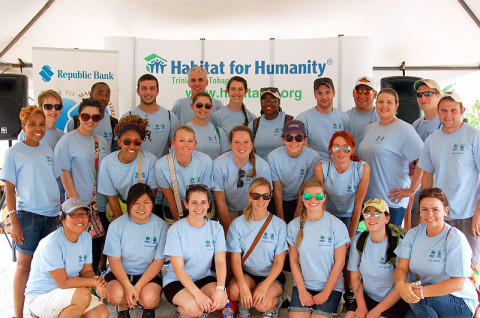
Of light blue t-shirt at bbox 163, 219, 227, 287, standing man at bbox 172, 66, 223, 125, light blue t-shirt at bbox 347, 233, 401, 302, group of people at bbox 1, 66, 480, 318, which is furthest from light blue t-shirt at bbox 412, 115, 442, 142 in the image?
light blue t-shirt at bbox 163, 219, 227, 287

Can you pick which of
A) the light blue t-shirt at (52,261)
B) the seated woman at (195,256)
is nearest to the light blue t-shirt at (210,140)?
the seated woman at (195,256)

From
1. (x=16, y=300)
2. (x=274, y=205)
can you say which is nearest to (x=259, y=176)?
(x=274, y=205)

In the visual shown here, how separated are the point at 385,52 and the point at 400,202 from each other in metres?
3.43

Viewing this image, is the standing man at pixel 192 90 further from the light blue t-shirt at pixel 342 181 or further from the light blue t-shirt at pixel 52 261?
the light blue t-shirt at pixel 52 261

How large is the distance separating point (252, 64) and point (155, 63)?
1.33 metres

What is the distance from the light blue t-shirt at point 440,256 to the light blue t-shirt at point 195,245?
128cm

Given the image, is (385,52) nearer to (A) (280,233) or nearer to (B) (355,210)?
(B) (355,210)

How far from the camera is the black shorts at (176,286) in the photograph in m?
3.22

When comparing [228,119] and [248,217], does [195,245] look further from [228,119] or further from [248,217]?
[228,119]

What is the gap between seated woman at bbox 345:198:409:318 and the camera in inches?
118

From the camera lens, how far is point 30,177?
336cm

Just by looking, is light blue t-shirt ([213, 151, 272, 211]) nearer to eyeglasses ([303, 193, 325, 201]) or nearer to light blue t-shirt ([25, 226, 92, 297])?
eyeglasses ([303, 193, 325, 201])

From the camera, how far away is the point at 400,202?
3.71 meters

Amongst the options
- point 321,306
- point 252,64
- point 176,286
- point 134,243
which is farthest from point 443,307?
point 252,64
